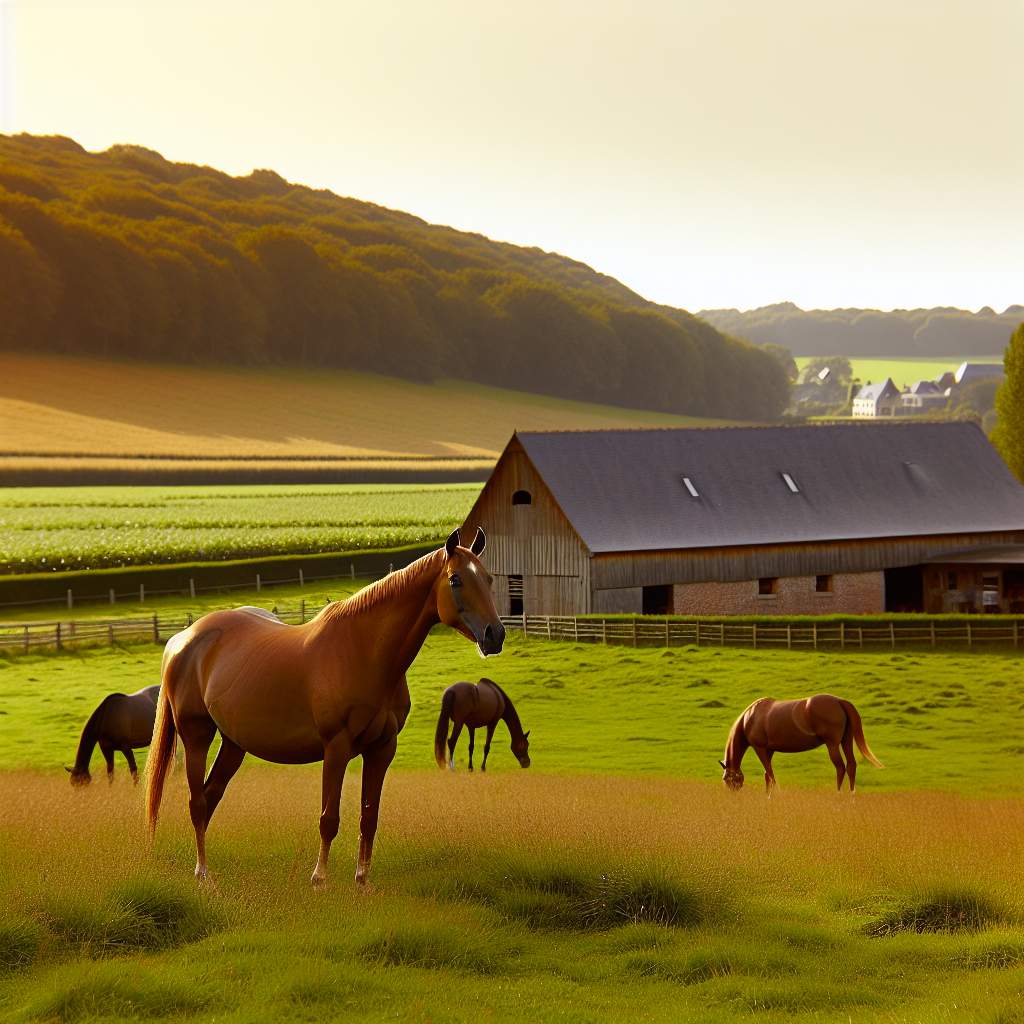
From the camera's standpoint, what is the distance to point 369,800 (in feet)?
33.4

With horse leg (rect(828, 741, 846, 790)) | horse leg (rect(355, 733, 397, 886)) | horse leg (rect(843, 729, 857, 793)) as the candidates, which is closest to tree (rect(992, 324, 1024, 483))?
horse leg (rect(828, 741, 846, 790))

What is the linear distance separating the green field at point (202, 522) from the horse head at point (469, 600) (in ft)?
144

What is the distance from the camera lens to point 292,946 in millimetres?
8734

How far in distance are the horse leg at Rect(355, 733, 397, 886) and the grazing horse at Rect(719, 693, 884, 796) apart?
12.2m

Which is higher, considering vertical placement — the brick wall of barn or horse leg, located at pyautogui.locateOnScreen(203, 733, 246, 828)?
horse leg, located at pyautogui.locateOnScreen(203, 733, 246, 828)

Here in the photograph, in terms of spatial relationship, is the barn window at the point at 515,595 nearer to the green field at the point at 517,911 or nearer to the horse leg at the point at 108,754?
the horse leg at the point at 108,754

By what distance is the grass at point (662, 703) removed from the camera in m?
25.5

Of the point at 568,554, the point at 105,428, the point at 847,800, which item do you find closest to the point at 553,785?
the point at 847,800

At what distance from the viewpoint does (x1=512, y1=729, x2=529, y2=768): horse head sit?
996 inches

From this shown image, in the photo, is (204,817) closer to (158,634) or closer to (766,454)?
(158,634)

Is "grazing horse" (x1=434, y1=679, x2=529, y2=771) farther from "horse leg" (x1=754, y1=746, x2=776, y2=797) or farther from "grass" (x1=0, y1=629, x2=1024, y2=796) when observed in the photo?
"horse leg" (x1=754, y1=746, x2=776, y2=797)

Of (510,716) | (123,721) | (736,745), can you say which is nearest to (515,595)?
(510,716)

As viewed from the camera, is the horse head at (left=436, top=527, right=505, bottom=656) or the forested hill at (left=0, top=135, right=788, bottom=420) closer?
the horse head at (left=436, top=527, right=505, bottom=656)

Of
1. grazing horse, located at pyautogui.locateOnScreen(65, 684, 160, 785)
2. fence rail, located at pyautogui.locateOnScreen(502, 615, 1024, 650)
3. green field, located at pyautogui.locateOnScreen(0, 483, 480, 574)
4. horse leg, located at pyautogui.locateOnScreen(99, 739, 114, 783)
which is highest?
green field, located at pyautogui.locateOnScreen(0, 483, 480, 574)
